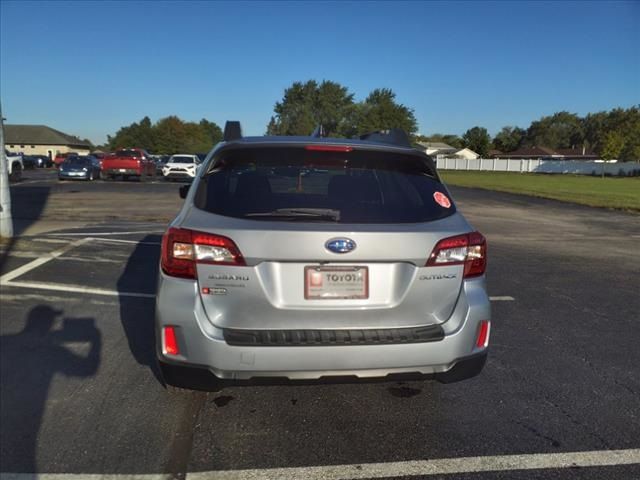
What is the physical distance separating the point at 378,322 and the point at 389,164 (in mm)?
1008

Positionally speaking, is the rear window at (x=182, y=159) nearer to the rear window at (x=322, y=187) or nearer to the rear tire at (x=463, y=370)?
the rear window at (x=322, y=187)

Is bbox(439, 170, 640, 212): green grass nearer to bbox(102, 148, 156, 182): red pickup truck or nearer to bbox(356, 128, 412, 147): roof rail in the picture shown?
bbox(356, 128, 412, 147): roof rail

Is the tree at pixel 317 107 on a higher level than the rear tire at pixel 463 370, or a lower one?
higher

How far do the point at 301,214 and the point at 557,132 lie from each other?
152 meters

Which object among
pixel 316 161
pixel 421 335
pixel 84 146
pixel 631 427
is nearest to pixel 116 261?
pixel 316 161

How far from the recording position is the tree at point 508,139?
137288 millimetres

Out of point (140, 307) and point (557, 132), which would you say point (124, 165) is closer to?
point (140, 307)

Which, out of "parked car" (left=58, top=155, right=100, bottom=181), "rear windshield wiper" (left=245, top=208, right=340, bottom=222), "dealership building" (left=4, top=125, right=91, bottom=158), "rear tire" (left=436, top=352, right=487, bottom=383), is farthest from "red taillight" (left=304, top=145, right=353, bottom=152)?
"dealership building" (left=4, top=125, right=91, bottom=158)

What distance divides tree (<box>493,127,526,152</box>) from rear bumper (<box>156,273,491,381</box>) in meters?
143

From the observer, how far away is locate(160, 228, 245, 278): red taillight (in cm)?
269

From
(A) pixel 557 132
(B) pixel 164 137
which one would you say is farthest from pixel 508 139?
(B) pixel 164 137

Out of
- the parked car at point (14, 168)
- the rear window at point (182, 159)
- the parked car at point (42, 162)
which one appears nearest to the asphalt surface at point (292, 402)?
the parked car at point (14, 168)

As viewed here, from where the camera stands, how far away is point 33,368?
392cm

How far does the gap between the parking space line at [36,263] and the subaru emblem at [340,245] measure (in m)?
5.20
